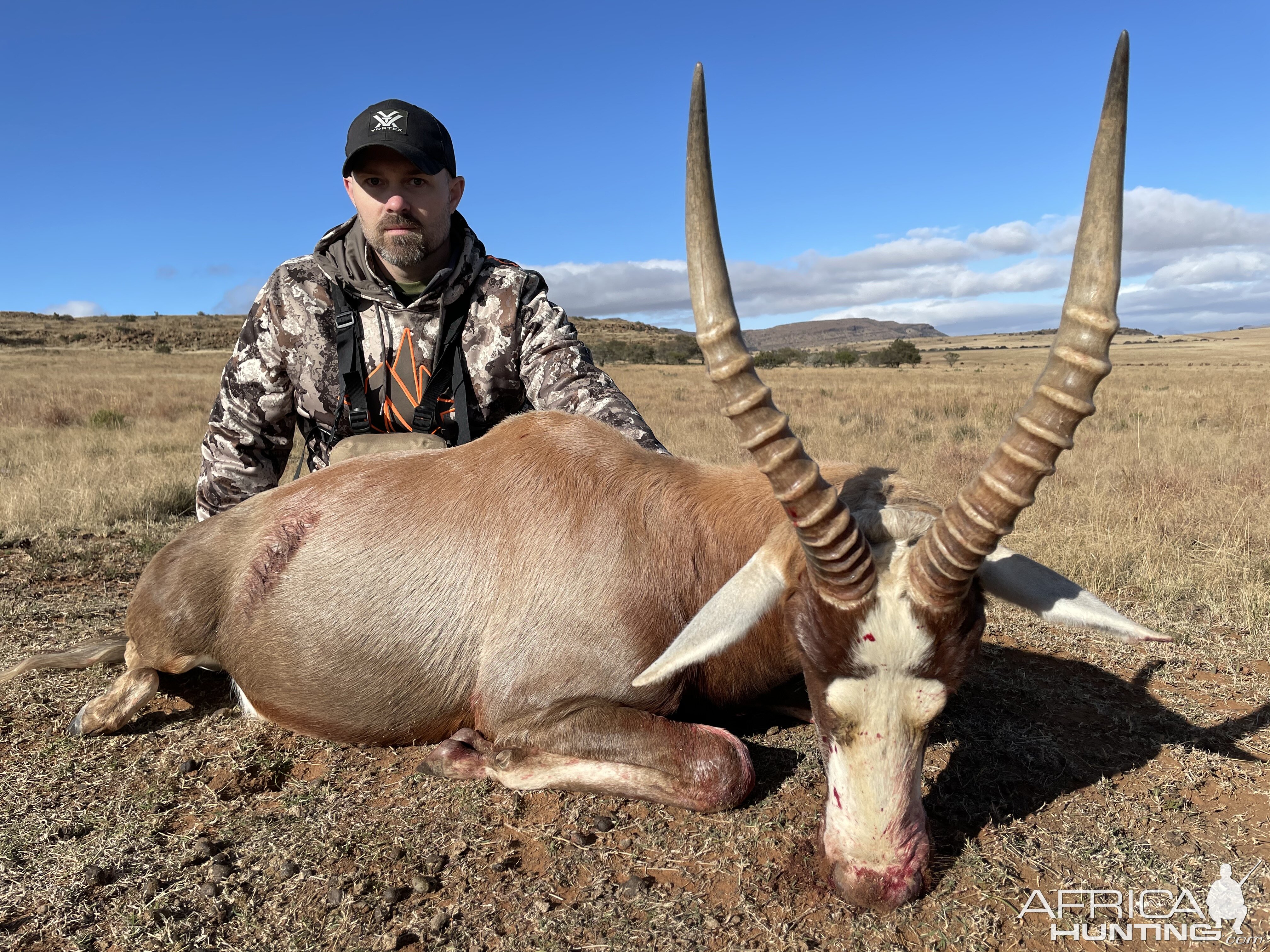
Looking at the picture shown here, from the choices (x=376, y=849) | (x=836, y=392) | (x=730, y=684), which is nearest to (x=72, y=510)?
(x=376, y=849)

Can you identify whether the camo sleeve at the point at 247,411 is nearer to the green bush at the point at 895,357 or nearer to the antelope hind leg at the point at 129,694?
the antelope hind leg at the point at 129,694

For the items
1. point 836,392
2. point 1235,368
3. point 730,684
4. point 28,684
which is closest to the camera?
point 730,684

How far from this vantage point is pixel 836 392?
26.9 m

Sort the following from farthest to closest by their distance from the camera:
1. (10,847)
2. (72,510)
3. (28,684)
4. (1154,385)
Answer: (1154,385), (72,510), (28,684), (10,847)

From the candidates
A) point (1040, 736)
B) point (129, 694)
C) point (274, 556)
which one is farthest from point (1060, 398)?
point (129, 694)

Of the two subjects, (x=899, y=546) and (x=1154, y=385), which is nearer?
(x=899, y=546)

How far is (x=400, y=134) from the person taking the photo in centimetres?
555

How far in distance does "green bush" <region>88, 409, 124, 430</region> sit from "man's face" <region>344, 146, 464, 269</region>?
1346cm

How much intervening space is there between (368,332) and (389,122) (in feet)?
4.61

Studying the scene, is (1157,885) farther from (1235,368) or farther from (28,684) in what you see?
(1235,368)

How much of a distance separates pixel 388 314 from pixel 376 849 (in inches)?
145

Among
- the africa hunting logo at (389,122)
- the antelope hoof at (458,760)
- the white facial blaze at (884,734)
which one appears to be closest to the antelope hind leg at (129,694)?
the antelope hoof at (458,760)

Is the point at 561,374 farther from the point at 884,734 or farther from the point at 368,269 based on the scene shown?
the point at 884,734

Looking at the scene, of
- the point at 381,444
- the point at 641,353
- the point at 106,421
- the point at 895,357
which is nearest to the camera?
the point at 381,444
